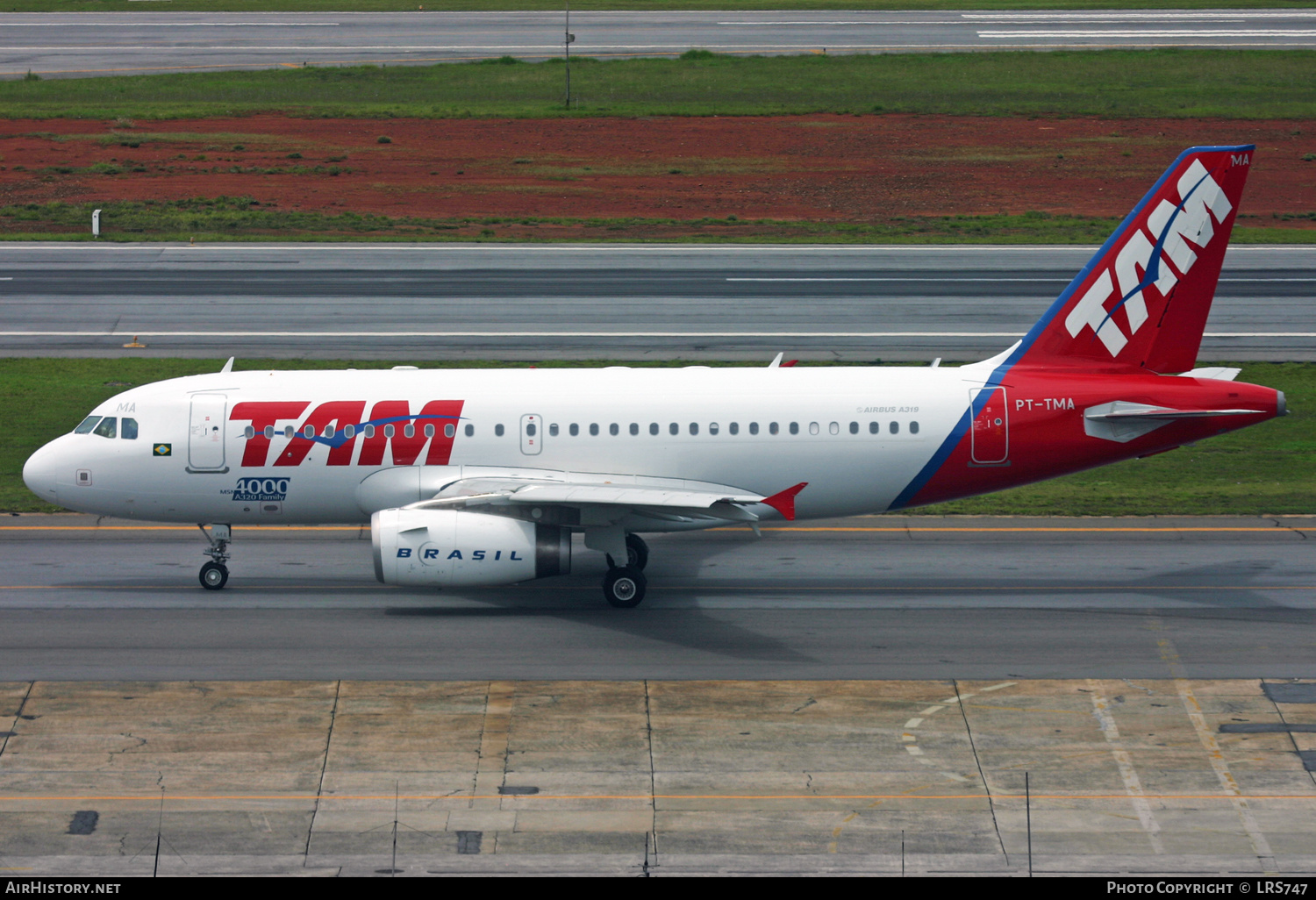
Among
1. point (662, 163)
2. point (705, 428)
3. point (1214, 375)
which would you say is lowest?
point (705, 428)

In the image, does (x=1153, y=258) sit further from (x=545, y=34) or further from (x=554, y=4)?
(x=554, y=4)

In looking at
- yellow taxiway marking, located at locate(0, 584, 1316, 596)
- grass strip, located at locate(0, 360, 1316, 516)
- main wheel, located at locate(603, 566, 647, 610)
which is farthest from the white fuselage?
grass strip, located at locate(0, 360, 1316, 516)

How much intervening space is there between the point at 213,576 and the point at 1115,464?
68.5ft

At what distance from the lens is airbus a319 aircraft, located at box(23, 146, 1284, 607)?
2803cm

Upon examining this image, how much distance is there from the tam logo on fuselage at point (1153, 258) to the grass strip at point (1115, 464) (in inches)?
257

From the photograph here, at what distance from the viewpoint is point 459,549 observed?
25.9 m

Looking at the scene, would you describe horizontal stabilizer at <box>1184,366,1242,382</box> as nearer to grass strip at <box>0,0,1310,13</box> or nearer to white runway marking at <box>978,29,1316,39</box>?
white runway marking at <box>978,29,1316,39</box>

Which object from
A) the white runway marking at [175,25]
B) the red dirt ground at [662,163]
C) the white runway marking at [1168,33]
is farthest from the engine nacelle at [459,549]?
the white runway marking at [175,25]

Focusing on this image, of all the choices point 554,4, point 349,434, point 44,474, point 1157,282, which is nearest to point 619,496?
point 349,434

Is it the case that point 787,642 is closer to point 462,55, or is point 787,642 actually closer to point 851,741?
point 851,741

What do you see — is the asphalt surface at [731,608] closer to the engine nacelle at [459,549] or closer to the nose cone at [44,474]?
the engine nacelle at [459,549]

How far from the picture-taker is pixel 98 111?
83.0 metres

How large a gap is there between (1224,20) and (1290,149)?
39.4m

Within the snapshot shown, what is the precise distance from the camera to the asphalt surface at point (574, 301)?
48000 millimetres
